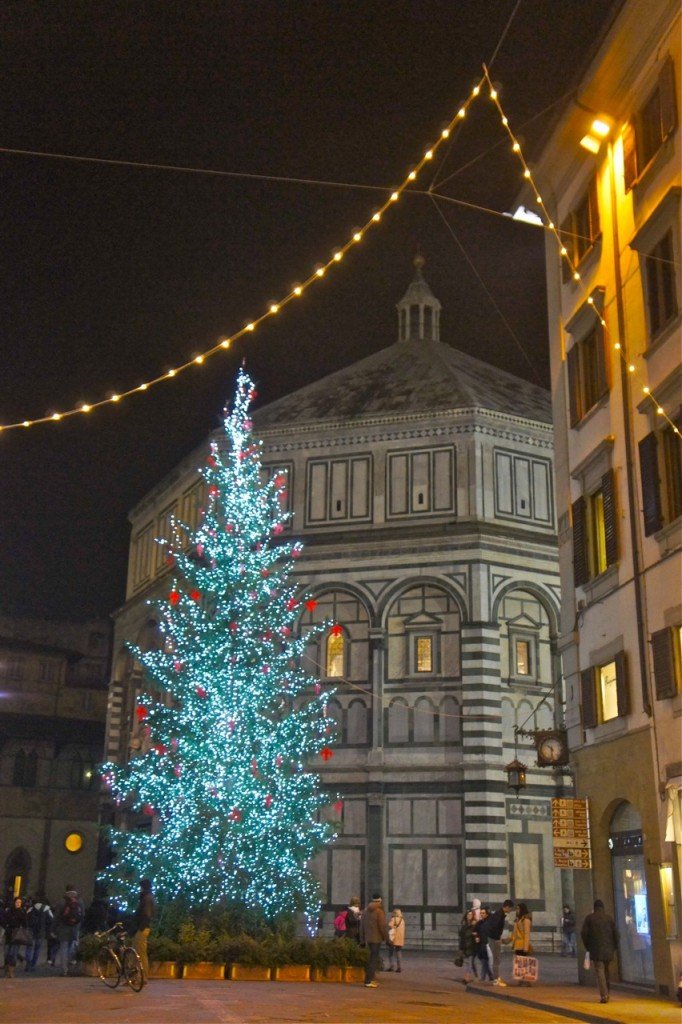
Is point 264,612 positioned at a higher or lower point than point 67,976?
higher

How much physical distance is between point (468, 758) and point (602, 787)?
1005 centimetres

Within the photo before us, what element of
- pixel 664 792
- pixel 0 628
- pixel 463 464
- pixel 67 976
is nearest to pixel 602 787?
pixel 664 792

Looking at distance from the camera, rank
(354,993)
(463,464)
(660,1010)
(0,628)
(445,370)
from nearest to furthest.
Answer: (660,1010) < (354,993) < (463,464) < (445,370) < (0,628)

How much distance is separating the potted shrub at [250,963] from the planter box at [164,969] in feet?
2.43

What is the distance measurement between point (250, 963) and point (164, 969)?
116 centimetres

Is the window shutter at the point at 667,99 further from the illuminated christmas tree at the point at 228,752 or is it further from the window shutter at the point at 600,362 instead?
the illuminated christmas tree at the point at 228,752

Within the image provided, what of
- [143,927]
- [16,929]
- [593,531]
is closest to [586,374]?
[593,531]

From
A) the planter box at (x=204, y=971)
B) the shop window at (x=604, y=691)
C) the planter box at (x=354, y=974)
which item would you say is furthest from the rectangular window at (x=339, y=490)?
the planter box at (x=204, y=971)

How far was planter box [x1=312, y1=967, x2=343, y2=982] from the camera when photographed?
15.7 m

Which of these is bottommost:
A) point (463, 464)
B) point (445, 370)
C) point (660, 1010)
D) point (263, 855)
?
point (660, 1010)

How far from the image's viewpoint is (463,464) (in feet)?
93.3

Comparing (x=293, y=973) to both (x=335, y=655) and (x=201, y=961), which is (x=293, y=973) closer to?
(x=201, y=961)

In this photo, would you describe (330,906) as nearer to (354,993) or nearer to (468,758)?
(468,758)

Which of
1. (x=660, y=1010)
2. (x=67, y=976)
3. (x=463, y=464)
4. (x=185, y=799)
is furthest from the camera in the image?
(x=463, y=464)
